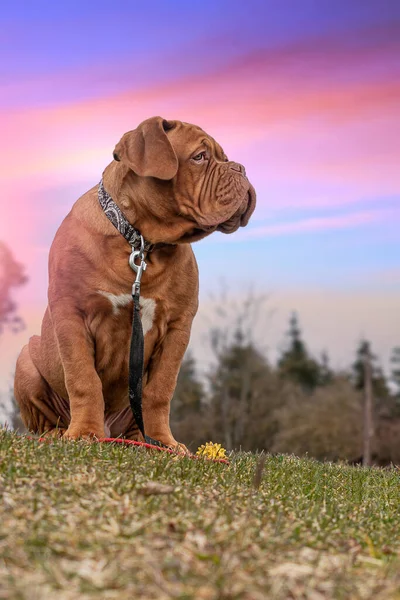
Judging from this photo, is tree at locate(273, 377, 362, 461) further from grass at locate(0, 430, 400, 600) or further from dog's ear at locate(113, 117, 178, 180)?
grass at locate(0, 430, 400, 600)

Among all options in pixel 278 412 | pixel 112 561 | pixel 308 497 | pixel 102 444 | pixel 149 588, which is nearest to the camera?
pixel 149 588

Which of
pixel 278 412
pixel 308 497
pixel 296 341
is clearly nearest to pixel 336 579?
pixel 308 497

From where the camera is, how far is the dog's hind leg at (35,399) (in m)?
7.65

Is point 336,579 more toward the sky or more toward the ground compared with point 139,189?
more toward the ground

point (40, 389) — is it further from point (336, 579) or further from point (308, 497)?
point (336, 579)

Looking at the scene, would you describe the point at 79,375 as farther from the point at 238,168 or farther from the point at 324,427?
Result: the point at 324,427

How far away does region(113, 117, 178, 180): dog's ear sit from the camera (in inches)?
236

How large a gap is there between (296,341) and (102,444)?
4844 centimetres

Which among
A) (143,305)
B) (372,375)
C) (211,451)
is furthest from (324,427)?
(143,305)

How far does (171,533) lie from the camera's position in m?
3.43

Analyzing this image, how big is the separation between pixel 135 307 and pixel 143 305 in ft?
0.54

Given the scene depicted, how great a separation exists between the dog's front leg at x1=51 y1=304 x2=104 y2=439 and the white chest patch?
1.05 ft

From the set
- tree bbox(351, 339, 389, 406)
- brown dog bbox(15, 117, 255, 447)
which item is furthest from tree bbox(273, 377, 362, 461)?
brown dog bbox(15, 117, 255, 447)

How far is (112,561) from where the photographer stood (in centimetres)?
300
